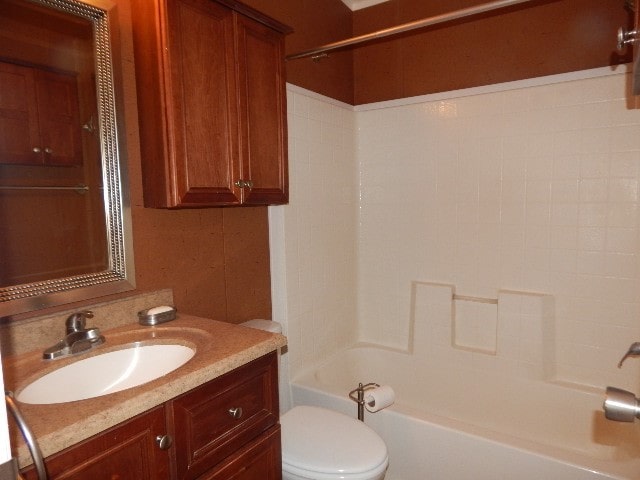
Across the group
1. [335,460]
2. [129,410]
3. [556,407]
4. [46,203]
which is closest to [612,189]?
[556,407]

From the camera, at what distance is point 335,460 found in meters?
1.41

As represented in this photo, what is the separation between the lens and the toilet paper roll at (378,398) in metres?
1.72

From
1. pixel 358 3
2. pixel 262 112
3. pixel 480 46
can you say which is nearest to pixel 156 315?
pixel 262 112

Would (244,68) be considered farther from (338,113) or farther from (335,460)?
(335,460)

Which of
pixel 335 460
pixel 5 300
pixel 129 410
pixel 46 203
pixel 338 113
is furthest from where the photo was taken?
pixel 338 113

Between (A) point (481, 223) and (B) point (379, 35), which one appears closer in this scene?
(B) point (379, 35)

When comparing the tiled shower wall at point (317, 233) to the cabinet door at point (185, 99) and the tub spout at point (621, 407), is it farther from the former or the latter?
the tub spout at point (621, 407)

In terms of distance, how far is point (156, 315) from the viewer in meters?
1.39

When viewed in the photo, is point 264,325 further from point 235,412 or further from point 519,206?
point 519,206

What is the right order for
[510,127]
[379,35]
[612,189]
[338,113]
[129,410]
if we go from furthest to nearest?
[338,113], [510,127], [612,189], [379,35], [129,410]

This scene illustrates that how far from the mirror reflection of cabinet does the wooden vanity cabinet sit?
81 centimetres

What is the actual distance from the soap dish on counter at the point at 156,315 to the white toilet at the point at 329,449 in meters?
0.63

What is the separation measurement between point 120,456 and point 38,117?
3.16ft

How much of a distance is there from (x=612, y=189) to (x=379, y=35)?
53.0 inches
